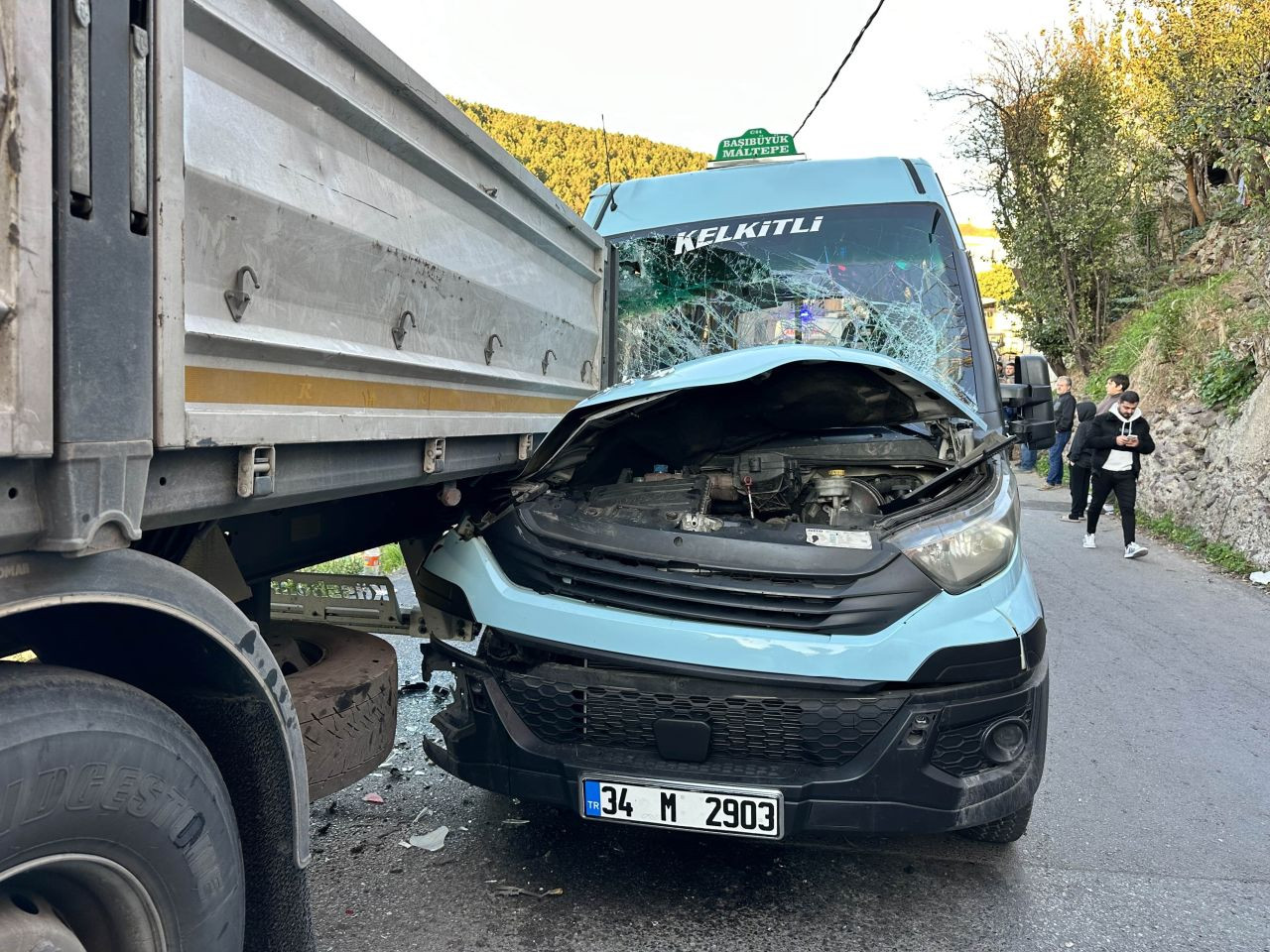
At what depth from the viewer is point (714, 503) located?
3387mm

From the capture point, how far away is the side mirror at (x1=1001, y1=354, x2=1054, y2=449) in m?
4.39

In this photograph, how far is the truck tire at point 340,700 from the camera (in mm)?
2396

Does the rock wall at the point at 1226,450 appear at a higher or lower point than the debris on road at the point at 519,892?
higher

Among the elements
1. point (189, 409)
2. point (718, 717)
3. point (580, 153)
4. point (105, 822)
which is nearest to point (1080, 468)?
point (580, 153)

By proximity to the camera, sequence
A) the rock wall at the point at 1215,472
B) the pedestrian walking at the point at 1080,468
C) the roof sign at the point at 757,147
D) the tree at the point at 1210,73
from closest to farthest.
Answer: the roof sign at the point at 757,147
the rock wall at the point at 1215,472
the pedestrian walking at the point at 1080,468
the tree at the point at 1210,73

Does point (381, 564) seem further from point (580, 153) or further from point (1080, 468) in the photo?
point (1080, 468)

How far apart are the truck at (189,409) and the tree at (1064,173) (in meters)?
17.3

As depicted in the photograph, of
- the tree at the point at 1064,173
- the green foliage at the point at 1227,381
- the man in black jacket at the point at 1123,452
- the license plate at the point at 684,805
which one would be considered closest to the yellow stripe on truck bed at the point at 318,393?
the license plate at the point at 684,805

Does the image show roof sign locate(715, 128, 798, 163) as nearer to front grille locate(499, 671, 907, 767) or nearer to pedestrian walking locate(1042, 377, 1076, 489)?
front grille locate(499, 671, 907, 767)

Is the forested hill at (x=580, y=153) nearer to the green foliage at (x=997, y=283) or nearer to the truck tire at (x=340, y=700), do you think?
the truck tire at (x=340, y=700)

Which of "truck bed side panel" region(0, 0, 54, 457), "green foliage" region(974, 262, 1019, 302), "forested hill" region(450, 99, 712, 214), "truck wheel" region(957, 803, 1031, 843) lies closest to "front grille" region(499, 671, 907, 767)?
"truck wheel" region(957, 803, 1031, 843)

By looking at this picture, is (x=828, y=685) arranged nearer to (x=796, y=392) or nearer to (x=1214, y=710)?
(x=796, y=392)

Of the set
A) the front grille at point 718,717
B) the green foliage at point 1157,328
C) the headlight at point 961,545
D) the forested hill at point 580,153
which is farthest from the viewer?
the green foliage at point 1157,328

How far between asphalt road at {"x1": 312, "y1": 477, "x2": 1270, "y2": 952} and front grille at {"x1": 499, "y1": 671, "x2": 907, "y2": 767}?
56 cm
